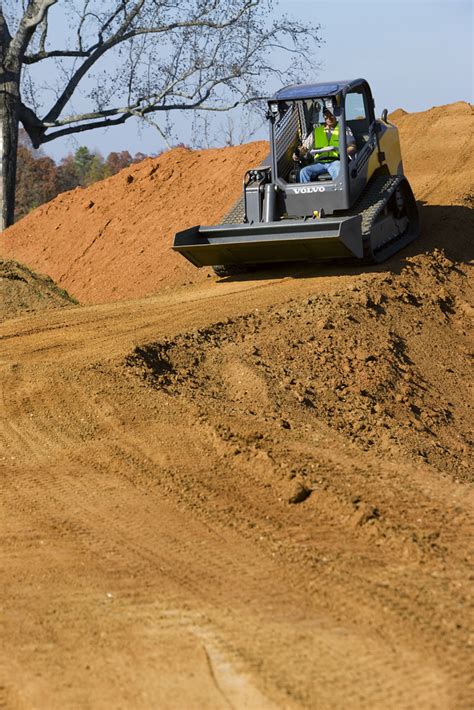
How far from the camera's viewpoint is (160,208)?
18719 millimetres

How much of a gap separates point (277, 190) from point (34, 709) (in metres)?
9.18

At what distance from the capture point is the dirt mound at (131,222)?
56.6 ft

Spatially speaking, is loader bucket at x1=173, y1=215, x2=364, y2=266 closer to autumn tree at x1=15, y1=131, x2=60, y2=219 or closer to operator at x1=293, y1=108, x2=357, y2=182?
operator at x1=293, y1=108, x2=357, y2=182

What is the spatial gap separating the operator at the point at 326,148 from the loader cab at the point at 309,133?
9 cm

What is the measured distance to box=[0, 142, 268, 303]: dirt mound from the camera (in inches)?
680

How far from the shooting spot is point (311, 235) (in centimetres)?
1189

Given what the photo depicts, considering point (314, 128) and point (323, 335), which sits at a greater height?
point (314, 128)

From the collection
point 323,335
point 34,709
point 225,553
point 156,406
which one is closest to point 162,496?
point 225,553

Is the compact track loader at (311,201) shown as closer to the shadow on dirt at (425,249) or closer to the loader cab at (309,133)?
the loader cab at (309,133)

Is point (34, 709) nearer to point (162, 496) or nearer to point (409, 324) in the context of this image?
point (162, 496)

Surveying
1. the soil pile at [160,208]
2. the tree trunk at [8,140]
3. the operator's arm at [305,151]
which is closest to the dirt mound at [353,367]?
the operator's arm at [305,151]

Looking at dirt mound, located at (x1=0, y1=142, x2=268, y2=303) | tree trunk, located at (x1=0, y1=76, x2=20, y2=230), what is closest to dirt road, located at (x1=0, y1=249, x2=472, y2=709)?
dirt mound, located at (x1=0, y1=142, x2=268, y2=303)

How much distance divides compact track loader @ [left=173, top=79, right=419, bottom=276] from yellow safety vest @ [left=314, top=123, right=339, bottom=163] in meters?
0.06

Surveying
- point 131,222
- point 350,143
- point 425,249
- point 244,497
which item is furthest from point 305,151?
point 244,497
